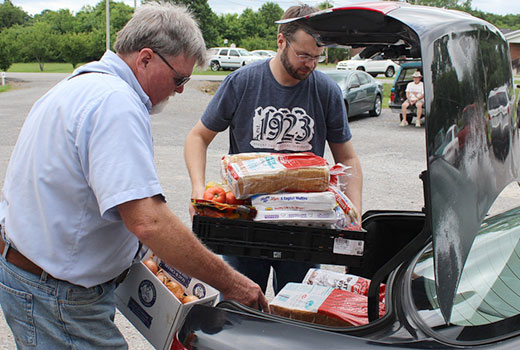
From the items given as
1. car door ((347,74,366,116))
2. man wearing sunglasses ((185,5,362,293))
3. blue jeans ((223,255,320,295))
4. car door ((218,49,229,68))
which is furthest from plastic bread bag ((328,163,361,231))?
car door ((218,49,229,68))

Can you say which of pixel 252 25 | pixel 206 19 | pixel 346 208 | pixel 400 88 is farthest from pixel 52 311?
pixel 252 25

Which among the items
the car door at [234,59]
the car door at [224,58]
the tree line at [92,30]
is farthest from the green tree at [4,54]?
the car door at [234,59]

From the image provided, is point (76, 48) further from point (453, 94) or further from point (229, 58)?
point (453, 94)

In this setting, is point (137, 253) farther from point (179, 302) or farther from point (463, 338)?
point (463, 338)

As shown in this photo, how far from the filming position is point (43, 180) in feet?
5.74

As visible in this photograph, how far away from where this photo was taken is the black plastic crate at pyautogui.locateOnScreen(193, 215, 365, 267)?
213 centimetres

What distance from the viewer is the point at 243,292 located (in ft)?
6.49

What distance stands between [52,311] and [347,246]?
1.10 meters

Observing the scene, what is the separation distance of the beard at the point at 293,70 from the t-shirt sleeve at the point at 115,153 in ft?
3.82

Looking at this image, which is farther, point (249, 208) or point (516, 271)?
point (249, 208)

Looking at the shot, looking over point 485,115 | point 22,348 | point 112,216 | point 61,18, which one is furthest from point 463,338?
point 61,18

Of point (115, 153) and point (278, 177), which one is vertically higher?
point (115, 153)

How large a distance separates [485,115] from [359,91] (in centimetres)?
1401

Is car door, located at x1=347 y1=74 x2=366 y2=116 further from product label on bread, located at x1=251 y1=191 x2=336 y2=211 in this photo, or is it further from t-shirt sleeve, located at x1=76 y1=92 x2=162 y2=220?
t-shirt sleeve, located at x1=76 y1=92 x2=162 y2=220
